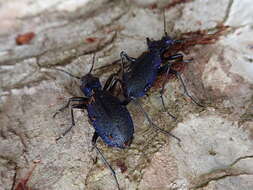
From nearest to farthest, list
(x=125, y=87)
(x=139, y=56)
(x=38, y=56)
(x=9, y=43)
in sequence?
1. (x=9, y=43)
2. (x=38, y=56)
3. (x=125, y=87)
4. (x=139, y=56)

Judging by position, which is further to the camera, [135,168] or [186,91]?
[186,91]

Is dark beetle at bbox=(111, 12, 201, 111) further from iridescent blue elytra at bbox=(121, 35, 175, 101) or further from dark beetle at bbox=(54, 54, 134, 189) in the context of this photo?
dark beetle at bbox=(54, 54, 134, 189)

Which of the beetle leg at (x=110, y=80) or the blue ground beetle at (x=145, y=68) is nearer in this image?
the blue ground beetle at (x=145, y=68)

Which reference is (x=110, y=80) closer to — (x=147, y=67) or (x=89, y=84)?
(x=89, y=84)

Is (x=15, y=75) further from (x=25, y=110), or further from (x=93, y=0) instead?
(x=93, y=0)

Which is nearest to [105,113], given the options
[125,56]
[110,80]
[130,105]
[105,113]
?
[105,113]

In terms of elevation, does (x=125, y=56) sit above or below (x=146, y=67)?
above

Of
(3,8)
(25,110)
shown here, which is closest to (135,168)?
(25,110)

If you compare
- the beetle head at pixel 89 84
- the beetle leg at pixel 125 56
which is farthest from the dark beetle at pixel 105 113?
the beetle leg at pixel 125 56

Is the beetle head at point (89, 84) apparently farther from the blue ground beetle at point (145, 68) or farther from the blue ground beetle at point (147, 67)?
the blue ground beetle at point (147, 67)
